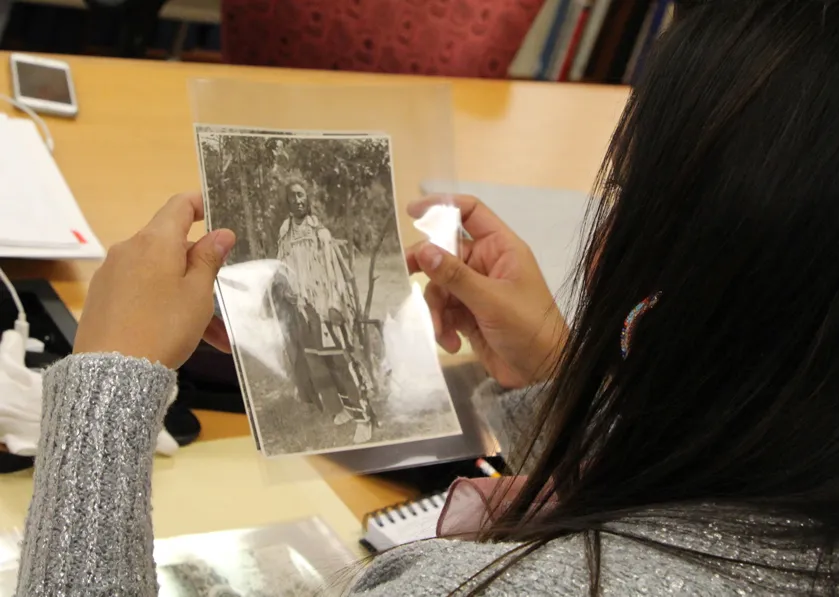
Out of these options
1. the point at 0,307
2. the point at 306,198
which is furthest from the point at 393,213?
the point at 0,307

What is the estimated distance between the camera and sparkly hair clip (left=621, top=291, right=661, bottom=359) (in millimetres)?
404

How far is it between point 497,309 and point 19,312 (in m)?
0.40

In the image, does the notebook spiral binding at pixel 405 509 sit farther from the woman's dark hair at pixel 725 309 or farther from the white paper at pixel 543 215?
the white paper at pixel 543 215

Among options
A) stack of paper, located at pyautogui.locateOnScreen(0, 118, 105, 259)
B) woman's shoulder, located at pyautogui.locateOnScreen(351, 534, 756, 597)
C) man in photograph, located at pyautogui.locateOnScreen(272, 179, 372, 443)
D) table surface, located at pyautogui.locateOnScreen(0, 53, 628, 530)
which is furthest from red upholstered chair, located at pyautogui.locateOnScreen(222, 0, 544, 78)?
woman's shoulder, located at pyautogui.locateOnScreen(351, 534, 756, 597)

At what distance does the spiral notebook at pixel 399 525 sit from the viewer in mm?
564

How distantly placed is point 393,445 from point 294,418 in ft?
0.28

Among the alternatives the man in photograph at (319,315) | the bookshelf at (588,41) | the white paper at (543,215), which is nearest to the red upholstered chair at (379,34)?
the white paper at (543,215)

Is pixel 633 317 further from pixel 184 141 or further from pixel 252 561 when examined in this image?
pixel 184 141

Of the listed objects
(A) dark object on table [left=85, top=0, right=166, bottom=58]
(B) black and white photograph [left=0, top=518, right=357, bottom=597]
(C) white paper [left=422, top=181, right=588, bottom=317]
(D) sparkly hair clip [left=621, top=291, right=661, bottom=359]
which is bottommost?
(A) dark object on table [left=85, top=0, right=166, bottom=58]

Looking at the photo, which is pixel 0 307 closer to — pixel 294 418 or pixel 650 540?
pixel 294 418

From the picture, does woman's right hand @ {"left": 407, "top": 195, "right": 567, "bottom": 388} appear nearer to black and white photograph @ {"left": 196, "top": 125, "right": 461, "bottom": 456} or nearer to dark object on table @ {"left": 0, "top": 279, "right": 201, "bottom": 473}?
black and white photograph @ {"left": 196, "top": 125, "right": 461, "bottom": 456}

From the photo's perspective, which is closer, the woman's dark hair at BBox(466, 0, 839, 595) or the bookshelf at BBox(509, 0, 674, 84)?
the woman's dark hair at BBox(466, 0, 839, 595)

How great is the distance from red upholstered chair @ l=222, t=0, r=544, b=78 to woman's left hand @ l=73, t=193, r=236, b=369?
Result: 0.82 m

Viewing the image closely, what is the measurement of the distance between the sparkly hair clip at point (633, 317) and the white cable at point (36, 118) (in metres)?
0.68
